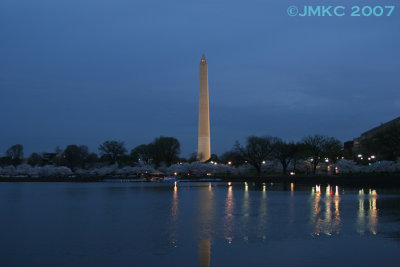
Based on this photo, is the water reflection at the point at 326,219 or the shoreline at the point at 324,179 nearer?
the water reflection at the point at 326,219

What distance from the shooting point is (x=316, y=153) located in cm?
8138

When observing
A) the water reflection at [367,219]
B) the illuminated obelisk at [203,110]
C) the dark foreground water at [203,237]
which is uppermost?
the illuminated obelisk at [203,110]

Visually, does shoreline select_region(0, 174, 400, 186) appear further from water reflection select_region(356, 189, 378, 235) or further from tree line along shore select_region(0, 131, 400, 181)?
water reflection select_region(356, 189, 378, 235)

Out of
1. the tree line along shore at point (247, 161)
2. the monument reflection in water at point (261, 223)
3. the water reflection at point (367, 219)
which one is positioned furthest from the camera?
the tree line along shore at point (247, 161)

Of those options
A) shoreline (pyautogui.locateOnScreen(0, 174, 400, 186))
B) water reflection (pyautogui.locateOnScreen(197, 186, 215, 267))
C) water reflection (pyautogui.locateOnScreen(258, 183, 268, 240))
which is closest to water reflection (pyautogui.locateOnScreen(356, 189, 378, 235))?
water reflection (pyautogui.locateOnScreen(258, 183, 268, 240))

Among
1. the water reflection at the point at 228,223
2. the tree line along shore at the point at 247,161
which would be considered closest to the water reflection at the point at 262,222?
the water reflection at the point at 228,223

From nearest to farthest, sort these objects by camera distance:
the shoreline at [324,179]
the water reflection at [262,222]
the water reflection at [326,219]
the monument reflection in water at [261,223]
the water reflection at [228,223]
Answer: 1. the monument reflection in water at [261,223]
2. the water reflection at [228,223]
3. the water reflection at [262,222]
4. the water reflection at [326,219]
5. the shoreline at [324,179]

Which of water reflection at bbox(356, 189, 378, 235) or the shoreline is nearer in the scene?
water reflection at bbox(356, 189, 378, 235)

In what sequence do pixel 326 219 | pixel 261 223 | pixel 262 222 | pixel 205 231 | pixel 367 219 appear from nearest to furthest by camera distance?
pixel 205 231 < pixel 261 223 < pixel 262 222 < pixel 367 219 < pixel 326 219

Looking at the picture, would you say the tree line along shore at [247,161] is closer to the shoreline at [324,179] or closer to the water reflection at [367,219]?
the shoreline at [324,179]

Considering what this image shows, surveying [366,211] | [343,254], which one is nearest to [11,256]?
[343,254]

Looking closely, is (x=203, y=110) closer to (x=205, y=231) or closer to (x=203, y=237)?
(x=205, y=231)

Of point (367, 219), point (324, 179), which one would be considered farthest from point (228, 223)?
point (324, 179)

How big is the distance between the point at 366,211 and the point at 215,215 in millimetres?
8893
